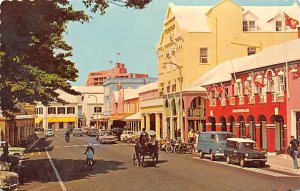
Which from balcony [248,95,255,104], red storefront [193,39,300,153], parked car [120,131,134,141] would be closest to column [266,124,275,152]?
red storefront [193,39,300,153]

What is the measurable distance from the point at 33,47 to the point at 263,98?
2701cm

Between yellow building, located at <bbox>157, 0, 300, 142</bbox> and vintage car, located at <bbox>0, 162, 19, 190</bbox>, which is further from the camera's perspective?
yellow building, located at <bbox>157, 0, 300, 142</bbox>

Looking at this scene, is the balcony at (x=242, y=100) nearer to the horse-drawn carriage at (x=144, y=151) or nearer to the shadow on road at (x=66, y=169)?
the horse-drawn carriage at (x=144, y=151)

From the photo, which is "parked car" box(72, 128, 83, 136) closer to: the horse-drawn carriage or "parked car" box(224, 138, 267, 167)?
the horse-drawn carriage

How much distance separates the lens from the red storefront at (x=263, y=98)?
41.1 m

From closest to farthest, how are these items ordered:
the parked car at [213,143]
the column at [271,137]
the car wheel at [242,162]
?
the car wheel at [242,162] → the parked car at [213,143] → the column at [271,137]

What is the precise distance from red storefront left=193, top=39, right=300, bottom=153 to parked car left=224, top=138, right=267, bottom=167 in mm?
6099

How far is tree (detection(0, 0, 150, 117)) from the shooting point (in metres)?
20.2

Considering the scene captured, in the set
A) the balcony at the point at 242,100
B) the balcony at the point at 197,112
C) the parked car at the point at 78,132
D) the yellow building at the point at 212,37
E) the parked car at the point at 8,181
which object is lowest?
the parked car at the point at 8,181

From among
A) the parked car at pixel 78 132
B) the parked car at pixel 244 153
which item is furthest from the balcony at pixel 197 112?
the parked car at pixel 244 153

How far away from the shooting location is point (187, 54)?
68000mm

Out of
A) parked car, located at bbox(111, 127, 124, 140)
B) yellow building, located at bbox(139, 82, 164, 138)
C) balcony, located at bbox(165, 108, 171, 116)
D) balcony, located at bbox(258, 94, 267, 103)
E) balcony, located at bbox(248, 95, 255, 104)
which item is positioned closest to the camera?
balcony, located at bbox(258, 94, 267, 103)

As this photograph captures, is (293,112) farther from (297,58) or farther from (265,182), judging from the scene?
(265,182)

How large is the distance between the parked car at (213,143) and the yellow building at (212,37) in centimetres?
1986
